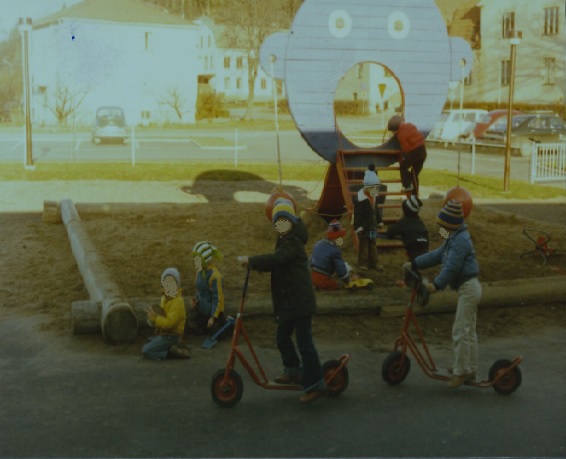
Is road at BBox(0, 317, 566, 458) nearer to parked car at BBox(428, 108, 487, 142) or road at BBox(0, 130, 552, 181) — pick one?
road at BBox(0, 130, 552, 181)

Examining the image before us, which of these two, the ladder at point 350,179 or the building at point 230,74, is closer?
the ladder at point 350,179

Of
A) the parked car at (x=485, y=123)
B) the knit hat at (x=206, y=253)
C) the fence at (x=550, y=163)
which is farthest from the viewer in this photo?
the parked car at (x=485, y=123)

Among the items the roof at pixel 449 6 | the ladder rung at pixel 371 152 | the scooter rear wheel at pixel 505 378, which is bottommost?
the scooter rear wheel at pixel 505 378

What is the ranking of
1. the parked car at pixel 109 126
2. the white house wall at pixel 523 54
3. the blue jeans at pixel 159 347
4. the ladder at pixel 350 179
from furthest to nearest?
the white house wall at pixel 523 54, the parked car at pixel 109 126, the ladder at pixel 350 179, the blue jeans at pixel 159 347

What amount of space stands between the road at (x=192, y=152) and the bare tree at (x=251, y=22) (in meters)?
15.7

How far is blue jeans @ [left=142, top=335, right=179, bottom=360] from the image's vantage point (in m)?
7.43

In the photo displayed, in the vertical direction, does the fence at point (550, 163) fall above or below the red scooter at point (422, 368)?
above

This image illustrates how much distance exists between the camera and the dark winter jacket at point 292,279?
20.6ft

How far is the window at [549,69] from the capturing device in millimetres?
47312

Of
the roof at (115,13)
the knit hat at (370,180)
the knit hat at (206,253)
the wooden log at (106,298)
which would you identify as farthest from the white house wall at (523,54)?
the knit hat at (206,253)

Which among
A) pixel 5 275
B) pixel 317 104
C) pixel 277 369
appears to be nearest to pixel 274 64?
pixel 317 104

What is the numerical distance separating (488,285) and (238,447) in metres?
4.43

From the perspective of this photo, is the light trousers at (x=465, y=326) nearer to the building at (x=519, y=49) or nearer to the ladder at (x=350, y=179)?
the ladder at (x=350, y=179)

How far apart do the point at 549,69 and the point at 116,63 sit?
25091 mm
